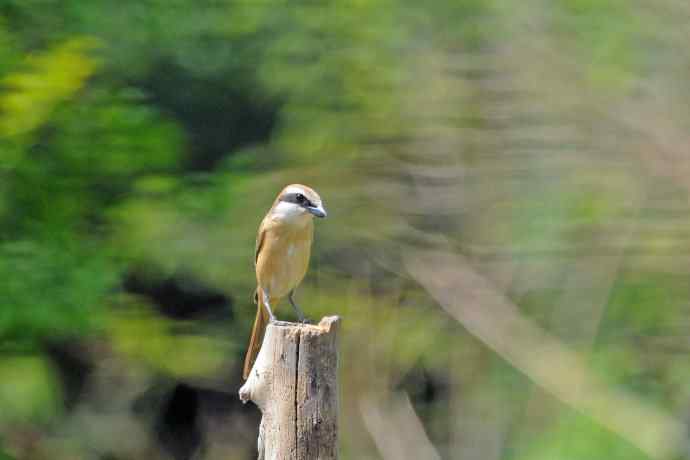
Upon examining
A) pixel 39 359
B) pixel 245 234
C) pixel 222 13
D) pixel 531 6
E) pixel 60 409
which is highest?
pixel 531 6

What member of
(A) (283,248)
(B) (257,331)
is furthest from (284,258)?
(B) (257,331)

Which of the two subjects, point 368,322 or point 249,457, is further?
point 249,457

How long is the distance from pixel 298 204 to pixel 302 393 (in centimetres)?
195

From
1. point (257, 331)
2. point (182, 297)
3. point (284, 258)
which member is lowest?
point (182, 297)

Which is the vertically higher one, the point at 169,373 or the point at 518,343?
the point at 518,343

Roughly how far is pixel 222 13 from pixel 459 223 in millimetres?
2543

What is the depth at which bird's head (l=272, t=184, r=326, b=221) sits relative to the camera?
557cm

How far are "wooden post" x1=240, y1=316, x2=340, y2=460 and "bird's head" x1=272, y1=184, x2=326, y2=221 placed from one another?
5.50ft

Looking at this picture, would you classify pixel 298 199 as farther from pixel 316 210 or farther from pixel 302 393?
pixel 302 393

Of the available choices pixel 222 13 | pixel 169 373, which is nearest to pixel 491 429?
pixel 169 373

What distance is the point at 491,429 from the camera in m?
8.02

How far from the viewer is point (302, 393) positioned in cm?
379

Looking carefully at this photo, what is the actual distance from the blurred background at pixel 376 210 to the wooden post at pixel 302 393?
3.06 metres

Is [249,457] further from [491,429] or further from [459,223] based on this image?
[459,223]
